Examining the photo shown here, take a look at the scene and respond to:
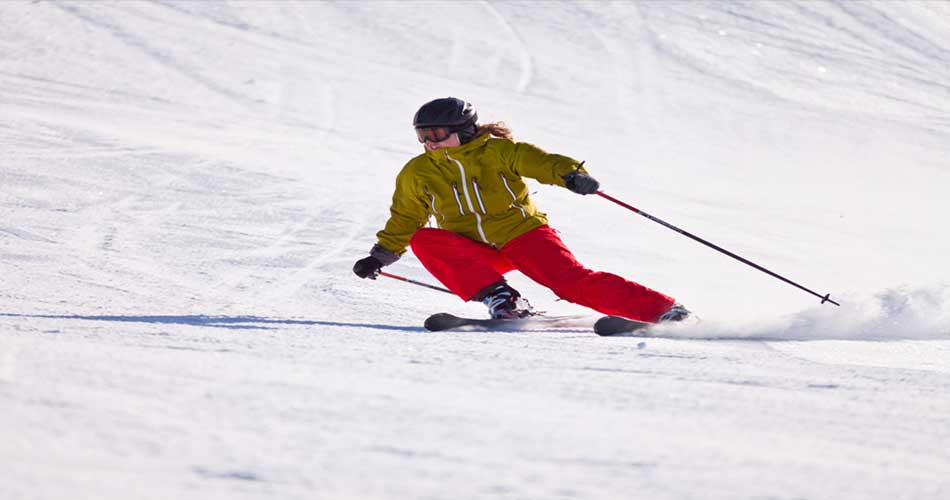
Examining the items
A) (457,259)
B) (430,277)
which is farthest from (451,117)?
(430,277)

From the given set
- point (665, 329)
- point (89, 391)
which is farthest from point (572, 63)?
point (89, 391)

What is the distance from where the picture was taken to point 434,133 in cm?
508

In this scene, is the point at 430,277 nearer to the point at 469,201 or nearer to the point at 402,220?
the point at 402,220

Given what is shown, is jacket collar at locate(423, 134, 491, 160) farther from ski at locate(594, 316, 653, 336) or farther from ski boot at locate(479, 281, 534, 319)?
ski at locate(594, 316, 653, 336)

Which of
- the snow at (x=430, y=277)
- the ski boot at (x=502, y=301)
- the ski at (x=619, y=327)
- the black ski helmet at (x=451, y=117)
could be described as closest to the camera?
the snow at (x=430, y=277)

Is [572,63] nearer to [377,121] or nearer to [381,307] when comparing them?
[377,121]

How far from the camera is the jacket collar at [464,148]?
16.6ft

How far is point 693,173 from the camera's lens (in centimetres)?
1123

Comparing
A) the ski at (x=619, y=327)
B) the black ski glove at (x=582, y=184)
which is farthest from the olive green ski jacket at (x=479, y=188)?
the ski at (x=619, y=327)

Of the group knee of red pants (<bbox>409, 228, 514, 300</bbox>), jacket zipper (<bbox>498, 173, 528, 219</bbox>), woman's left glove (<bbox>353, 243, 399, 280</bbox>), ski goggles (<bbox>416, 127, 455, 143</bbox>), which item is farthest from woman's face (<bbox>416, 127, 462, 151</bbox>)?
woman's left glove (<bbox>353, 243, 399, 280</bbox>)

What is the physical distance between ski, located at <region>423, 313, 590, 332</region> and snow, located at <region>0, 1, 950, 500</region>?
25cm

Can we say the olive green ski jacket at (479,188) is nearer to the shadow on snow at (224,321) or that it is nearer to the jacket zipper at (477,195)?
the jacket zipper at (477,195)

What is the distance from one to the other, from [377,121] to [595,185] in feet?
25.9

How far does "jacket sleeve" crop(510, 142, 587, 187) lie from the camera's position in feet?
16.0
